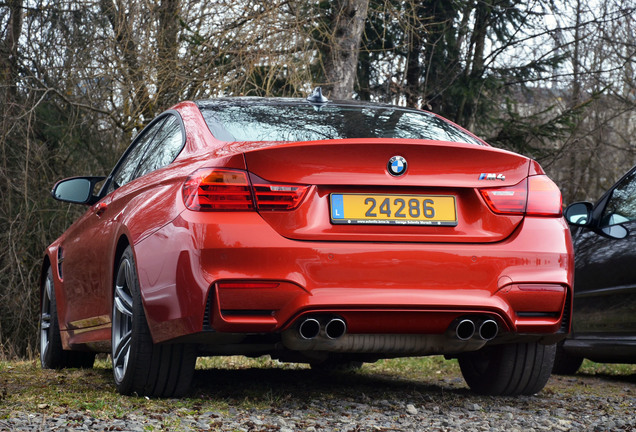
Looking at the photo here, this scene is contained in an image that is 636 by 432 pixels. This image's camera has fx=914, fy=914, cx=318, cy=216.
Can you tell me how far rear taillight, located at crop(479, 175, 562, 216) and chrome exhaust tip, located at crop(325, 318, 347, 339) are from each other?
853mm

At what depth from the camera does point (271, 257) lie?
12.3 feet

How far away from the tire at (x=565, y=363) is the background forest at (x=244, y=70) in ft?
16.9

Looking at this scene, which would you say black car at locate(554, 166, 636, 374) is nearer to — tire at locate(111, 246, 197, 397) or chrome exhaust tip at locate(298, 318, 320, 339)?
chrome exhaust tip at locate(298, 318, 320, 339)

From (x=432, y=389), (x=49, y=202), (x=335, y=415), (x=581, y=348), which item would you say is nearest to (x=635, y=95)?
(x=49, y=202)

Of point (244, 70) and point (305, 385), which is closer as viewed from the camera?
point (305, 385)

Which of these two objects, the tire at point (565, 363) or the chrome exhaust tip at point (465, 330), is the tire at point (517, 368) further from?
the tire at point (565, 363)

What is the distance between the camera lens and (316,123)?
4.49 metres

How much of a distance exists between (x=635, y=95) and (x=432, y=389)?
17.6 meters

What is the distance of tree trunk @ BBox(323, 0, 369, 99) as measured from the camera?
12.5 meters

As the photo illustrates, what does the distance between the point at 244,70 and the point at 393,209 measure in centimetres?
785

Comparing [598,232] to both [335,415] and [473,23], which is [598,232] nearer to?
[335,415]

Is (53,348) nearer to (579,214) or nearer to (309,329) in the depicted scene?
(309,329)

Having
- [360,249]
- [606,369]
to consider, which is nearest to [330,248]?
[360,249]

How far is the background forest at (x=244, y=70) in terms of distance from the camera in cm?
1180
